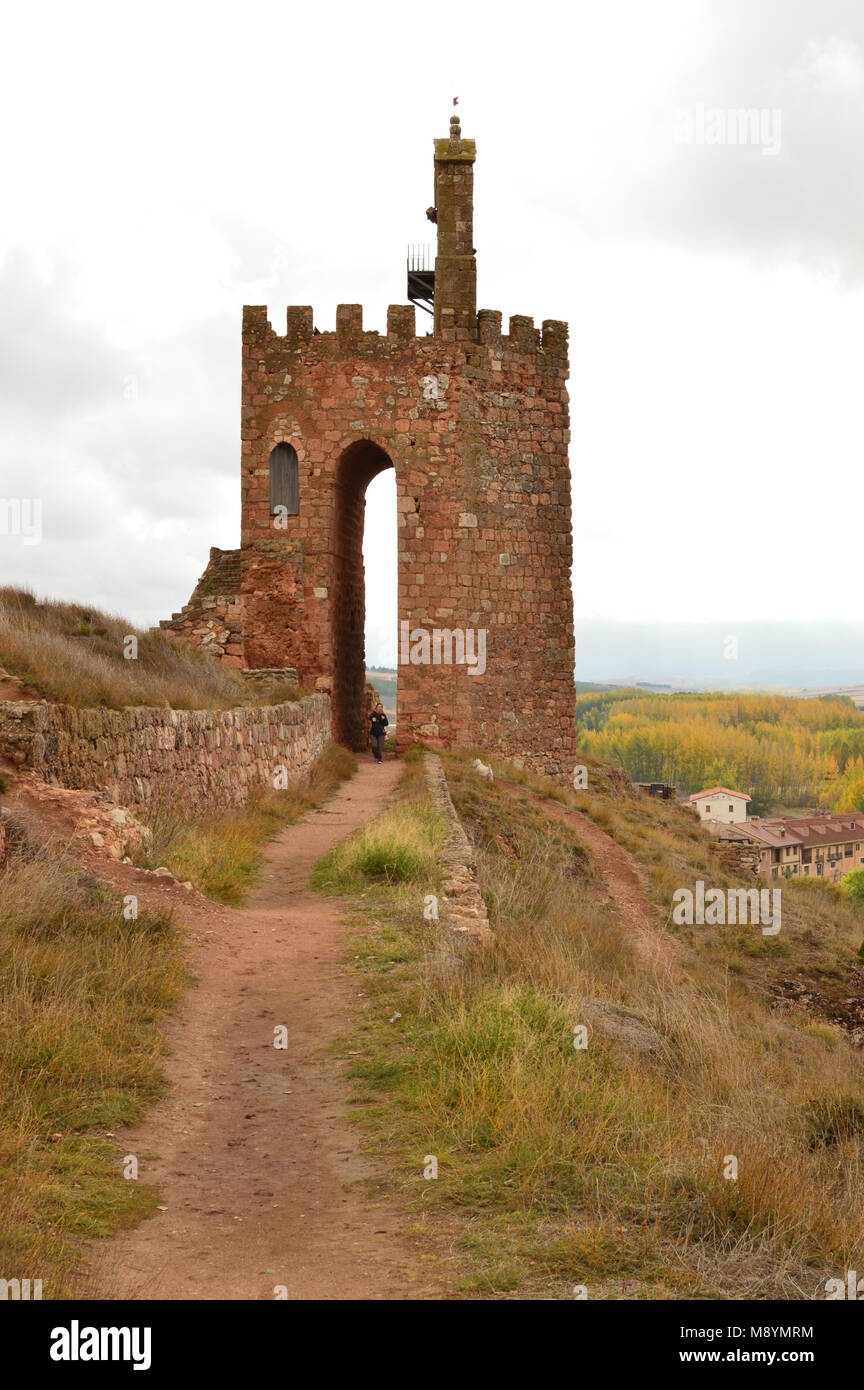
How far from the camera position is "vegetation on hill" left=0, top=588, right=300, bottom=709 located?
1041 cm

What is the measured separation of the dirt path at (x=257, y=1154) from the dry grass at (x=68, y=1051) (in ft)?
0.47

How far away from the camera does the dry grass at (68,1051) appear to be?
4.21 m

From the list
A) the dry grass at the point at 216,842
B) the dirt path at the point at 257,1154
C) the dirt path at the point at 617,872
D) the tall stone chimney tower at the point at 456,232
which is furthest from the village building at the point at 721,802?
the dirt path at the point at 257,1154

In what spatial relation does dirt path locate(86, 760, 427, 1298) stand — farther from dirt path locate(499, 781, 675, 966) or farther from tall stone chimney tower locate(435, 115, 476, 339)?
tall stone chimney tower locate(435, 115, 476, 339)

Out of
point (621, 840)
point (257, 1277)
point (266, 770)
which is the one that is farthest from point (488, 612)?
point (257, 1277)

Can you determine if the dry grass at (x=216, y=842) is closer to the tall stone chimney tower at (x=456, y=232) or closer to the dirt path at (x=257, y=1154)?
the dirt path at (x=257, y=1154)

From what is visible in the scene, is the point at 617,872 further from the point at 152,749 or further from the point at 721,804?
the point at 721,804

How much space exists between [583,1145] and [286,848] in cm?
835

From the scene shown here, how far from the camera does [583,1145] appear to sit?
15.7 ft

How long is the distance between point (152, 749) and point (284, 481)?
12718 mm

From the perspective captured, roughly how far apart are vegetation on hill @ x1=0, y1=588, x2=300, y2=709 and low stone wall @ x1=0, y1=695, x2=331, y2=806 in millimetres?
294

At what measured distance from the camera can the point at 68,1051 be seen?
555cm

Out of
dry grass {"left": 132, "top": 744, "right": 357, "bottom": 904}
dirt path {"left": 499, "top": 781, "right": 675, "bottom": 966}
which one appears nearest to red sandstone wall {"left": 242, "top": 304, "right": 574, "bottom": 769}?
dirt path {"left": 499, "top": 781, "right": 675, "bottom": 966}
